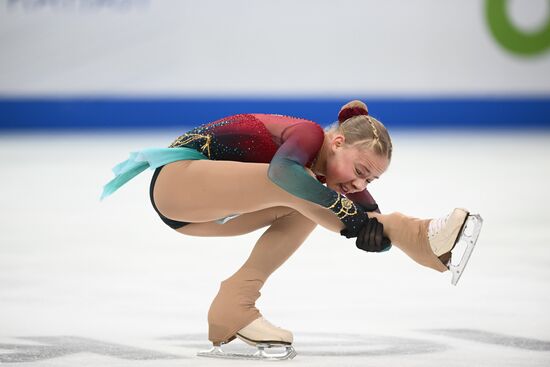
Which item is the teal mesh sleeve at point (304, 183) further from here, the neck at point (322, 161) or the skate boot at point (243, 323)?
the skate boot at point (243, 323)

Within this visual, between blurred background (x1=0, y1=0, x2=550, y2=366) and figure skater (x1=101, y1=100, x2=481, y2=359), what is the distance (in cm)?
15

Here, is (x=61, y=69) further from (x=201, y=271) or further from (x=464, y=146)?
(x=201, y=271)

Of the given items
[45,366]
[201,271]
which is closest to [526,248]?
[201,271]

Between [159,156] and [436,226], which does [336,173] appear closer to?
[436,226]

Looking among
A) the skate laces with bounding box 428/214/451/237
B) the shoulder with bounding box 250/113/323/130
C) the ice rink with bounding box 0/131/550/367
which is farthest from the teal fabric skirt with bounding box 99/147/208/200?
the skate laces with bounding box 428/214/451/237

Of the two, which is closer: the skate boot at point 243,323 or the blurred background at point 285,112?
the skate boot at point 243,323

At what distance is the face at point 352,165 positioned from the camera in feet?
7.35

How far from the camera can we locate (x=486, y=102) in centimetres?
994

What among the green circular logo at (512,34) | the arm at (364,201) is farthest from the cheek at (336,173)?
the green circular logo at (512,34)

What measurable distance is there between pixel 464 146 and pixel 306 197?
6.34 meters

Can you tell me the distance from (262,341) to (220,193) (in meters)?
0.33

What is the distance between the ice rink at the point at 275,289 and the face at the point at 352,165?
0.37 metres

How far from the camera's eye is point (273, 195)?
7.27 feet

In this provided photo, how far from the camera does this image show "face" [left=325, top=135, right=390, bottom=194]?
7.35ft
